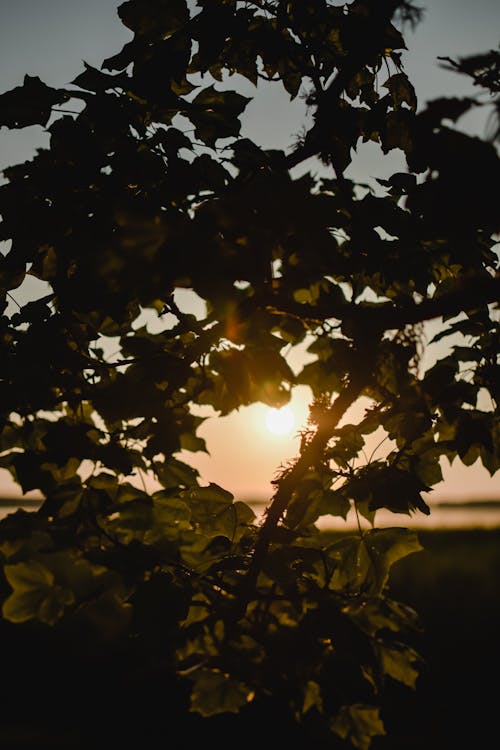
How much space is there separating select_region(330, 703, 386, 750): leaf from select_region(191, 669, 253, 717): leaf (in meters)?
0.42

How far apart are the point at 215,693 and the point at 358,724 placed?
0.59m

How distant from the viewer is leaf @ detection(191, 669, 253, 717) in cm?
199

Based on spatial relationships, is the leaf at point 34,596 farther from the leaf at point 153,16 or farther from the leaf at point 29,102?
the leaf at point 153,16

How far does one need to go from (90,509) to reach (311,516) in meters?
0.79

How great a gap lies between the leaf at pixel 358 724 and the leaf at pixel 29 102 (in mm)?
2485

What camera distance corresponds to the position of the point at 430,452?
2125 mm

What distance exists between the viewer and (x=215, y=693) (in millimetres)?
1999

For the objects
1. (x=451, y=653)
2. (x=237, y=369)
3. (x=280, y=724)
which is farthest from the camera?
(x=451, y=653)

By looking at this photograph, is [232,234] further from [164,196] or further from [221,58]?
[221,58]

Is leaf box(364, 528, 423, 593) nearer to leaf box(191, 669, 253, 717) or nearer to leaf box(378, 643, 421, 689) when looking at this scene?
leaf box(378, 643, 421, 689)

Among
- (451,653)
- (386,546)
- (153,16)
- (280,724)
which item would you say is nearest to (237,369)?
(386,546)

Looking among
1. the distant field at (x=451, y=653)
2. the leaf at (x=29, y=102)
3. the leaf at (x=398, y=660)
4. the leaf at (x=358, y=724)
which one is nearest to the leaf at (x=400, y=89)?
the leaf at (x=29, y=102)

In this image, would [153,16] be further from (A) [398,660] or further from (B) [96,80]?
(A) [398,660]

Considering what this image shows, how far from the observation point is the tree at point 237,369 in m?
1.73
